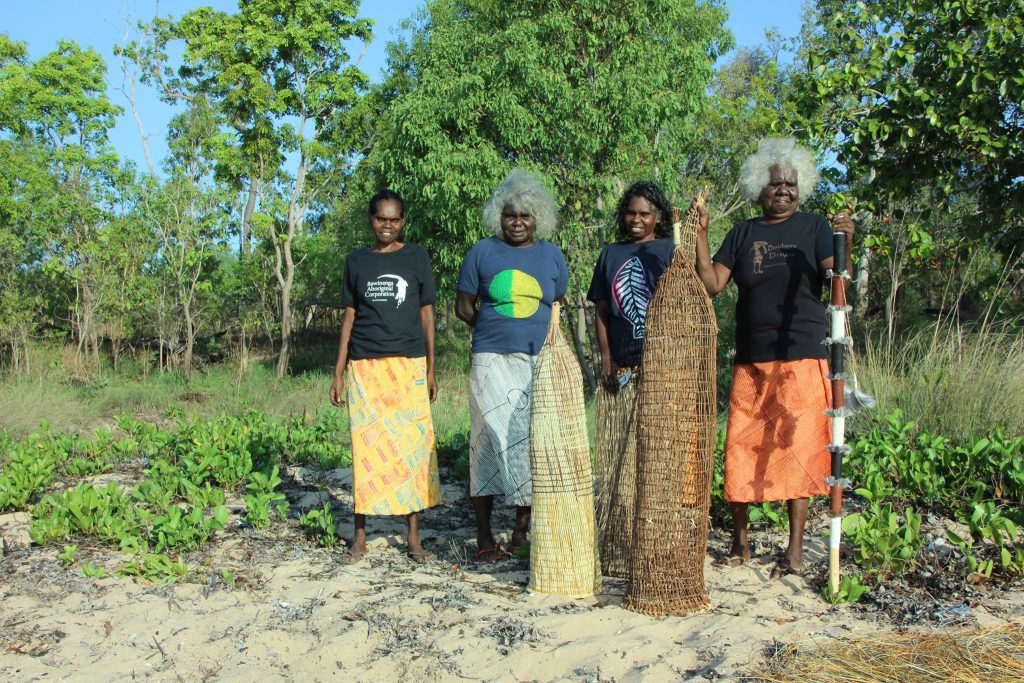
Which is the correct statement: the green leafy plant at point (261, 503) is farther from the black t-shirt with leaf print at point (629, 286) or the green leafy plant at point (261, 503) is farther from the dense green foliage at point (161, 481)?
the black t-shirt with leaf print at point (629, 286)

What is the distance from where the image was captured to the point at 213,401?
38.9ft

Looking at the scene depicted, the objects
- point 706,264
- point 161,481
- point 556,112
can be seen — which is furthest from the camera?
point 556,112

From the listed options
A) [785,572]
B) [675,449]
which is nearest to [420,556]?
[675,449]

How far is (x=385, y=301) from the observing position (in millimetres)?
4703

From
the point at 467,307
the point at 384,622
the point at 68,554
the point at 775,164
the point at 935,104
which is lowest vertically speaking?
the point at 384,622

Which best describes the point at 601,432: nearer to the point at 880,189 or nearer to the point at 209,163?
the point at 880,189

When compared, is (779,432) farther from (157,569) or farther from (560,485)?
(157,569)

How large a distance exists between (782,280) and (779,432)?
680 millimetres

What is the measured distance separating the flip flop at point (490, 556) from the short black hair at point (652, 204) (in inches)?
67.8

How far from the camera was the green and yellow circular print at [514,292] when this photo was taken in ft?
15.1

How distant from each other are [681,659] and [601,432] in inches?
52.9

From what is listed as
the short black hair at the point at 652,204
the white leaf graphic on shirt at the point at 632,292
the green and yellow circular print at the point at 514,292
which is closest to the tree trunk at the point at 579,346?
the green and yellow circular print at the point at 514,292

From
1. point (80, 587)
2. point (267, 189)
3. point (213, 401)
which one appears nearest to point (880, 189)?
point (80, 587)

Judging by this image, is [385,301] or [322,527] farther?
[322,527]
